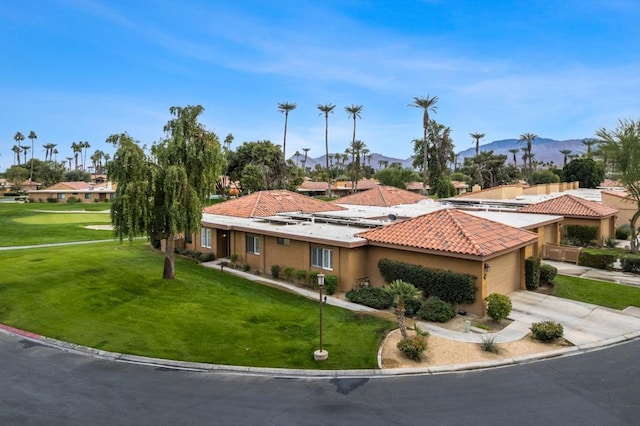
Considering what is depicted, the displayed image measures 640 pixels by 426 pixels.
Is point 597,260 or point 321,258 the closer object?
point 321,258

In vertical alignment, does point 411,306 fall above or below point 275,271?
below

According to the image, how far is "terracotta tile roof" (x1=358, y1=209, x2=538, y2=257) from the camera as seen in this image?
19500 millimetres

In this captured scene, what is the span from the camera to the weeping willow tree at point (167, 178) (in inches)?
797

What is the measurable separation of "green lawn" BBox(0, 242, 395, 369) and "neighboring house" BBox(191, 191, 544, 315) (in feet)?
8.99

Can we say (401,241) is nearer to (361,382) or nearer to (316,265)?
(316,265)

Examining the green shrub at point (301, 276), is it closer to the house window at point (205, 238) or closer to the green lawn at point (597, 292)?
the house window at point (205, 238)

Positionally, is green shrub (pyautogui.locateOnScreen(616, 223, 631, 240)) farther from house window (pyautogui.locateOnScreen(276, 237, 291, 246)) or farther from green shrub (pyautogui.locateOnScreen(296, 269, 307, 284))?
house window (pyautogui.locateOnScreen(276, 237, 291, 246))

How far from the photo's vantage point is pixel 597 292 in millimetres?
22547

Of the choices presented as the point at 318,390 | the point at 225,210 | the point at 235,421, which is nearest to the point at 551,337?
the point at 318,390

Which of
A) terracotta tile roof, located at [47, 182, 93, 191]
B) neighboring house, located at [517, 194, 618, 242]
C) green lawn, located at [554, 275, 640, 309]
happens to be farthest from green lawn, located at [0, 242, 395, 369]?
terracotta tile roof, located at [47, 182, 93, 191]

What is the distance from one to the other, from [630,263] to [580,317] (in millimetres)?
11758

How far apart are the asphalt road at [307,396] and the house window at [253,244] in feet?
46.3

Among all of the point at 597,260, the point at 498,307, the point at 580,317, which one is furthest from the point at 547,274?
the point at 498,307

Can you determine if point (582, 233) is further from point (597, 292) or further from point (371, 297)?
point (371, 297)
